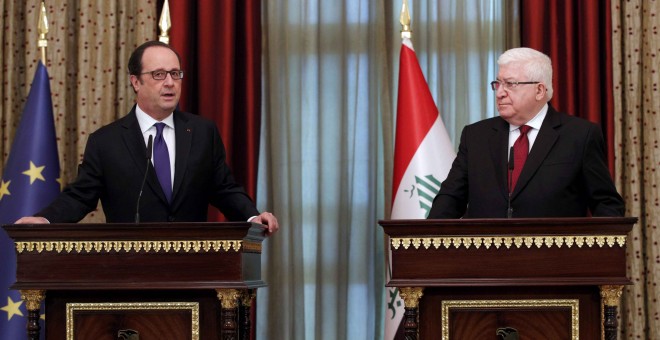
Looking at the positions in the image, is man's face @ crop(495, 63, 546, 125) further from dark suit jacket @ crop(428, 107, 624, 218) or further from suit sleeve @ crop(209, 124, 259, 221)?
suit sleeve @ crop(209, 124, 259, 221)

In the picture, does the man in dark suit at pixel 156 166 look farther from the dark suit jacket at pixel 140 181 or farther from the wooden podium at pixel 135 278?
the wooden podium at pixel 135 278

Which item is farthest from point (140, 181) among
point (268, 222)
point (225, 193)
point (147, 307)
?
point (147, 307)

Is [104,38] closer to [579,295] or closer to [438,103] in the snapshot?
[438,103]

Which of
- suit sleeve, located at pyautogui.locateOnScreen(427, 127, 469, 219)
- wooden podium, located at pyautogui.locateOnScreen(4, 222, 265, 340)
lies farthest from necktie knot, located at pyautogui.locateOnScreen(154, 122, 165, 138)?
suit sleeve, located at pyautogui.locateOnScreen(427, 127, 469, 219)

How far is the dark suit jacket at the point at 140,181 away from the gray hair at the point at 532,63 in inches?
52.8

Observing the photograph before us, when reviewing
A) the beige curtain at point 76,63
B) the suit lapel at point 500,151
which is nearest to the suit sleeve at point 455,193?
the suit lapel at point 500,151

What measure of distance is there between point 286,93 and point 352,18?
629mm

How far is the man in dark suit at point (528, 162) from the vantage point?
4062 millimetres

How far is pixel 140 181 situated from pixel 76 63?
203 cm

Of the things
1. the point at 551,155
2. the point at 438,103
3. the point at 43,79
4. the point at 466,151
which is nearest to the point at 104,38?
the point at 43,79

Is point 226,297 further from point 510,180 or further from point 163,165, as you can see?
point 510,180

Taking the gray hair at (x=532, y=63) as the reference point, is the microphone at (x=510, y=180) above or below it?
below

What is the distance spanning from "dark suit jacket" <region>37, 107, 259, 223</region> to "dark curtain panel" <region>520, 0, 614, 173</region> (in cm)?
231

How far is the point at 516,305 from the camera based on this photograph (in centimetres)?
358
